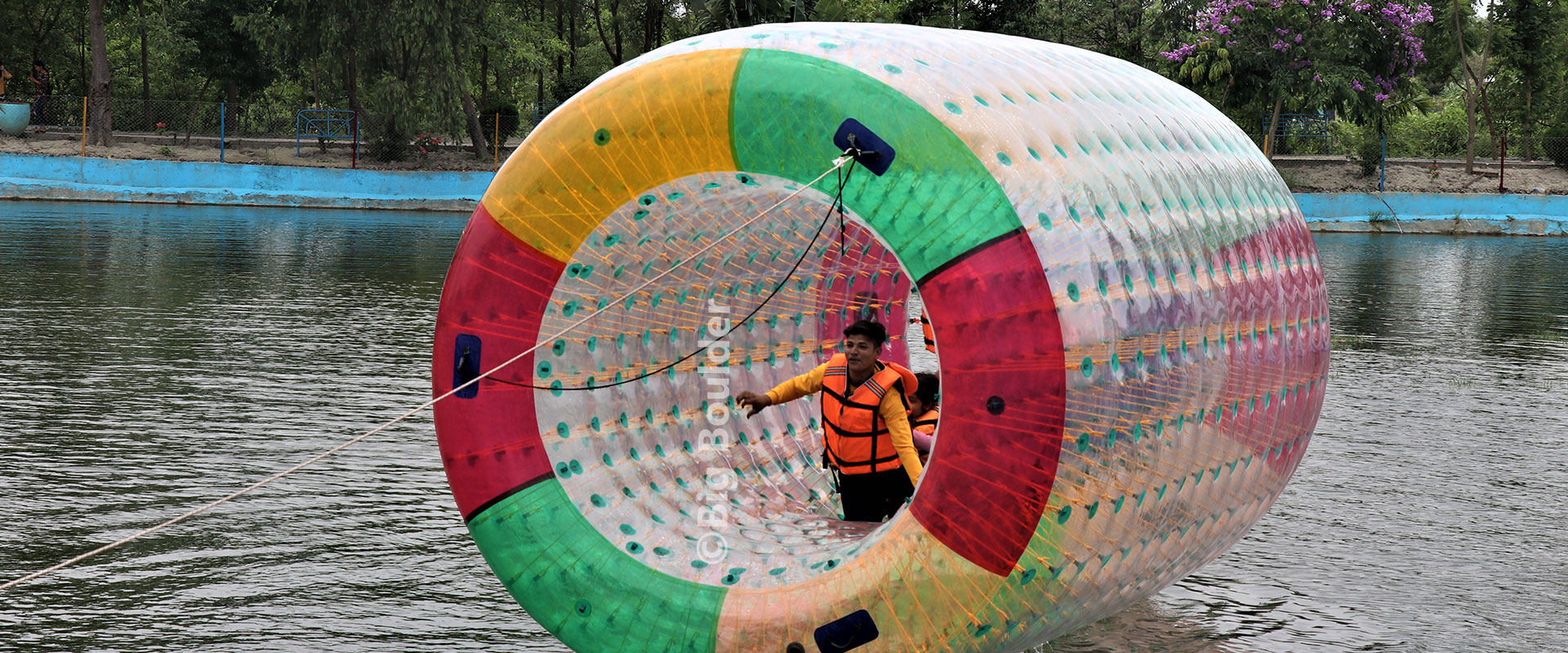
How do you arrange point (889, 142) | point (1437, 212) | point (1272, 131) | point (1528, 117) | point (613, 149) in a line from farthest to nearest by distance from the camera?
point (1528, 117)
point (1272, 131)
point (1437, 212)
point (613, 149)
point (889, 142)

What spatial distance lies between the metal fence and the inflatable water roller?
99.1ft

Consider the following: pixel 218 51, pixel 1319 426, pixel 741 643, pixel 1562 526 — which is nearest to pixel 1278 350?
pixel 741 643

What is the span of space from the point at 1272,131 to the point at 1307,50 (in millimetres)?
2017

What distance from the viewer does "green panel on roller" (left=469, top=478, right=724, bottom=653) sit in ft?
16.1

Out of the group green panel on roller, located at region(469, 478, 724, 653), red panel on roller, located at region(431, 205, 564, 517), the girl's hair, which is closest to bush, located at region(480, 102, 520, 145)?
the girl's hair

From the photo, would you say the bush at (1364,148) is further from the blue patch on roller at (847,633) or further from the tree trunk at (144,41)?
the blue patch on roller at (847,633)

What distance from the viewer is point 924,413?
22.5 feet

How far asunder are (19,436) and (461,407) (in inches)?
187

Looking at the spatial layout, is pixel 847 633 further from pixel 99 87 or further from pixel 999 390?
pixel 99 87

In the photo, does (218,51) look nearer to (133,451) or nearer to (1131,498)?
→ (133,451)

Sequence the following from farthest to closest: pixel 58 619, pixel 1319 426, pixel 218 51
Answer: pixel 218 51 < pixel 1319 426 < pixel 58 619

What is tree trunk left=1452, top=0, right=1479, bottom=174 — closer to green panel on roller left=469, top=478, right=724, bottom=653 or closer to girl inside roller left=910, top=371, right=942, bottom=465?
girl inside roller left=910, top=371, right=942, bottom=465

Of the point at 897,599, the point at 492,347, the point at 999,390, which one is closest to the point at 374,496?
the point at 492,347

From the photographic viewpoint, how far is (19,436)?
28.3 feet
